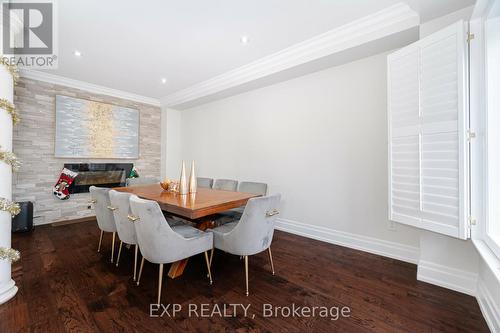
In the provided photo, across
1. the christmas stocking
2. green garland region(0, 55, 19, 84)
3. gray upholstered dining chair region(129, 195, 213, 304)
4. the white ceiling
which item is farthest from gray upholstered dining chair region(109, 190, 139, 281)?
the christmas stocking

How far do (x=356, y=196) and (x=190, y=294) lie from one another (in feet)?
7.48

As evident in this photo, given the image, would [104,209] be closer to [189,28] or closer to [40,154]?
[189,28]

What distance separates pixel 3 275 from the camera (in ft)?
5.83

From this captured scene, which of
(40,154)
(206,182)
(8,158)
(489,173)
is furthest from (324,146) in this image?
(40,154)

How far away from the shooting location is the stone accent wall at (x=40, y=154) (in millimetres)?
3602

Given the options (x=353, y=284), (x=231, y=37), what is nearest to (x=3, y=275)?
(x=353, y=284)

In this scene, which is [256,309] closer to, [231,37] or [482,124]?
[482,124]

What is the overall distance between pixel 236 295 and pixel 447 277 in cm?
193

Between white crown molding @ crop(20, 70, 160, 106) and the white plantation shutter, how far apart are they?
16.2ft

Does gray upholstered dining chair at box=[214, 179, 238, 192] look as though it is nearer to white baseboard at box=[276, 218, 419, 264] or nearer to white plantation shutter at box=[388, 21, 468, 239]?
white baseboard at box=[276, 218, 419, 264]

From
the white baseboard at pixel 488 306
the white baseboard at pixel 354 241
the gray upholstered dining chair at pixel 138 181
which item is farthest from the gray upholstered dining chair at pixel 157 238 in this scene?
the white baseboard at pixel 488 306

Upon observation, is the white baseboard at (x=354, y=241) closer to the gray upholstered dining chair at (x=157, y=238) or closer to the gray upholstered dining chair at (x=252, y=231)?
the gray upholstered dining chair at (x=252, y=231)

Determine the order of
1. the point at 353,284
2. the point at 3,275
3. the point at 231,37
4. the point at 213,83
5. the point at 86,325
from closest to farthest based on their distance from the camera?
the point at 86,325 < the point at 3,275 < the point at 353,284 < the point at 231,37 < the point at 213,83

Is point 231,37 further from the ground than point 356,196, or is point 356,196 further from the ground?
point 231,37
